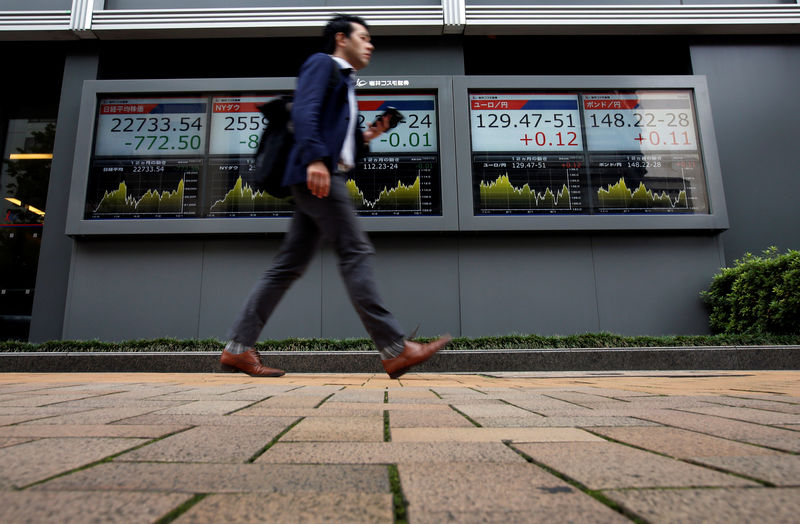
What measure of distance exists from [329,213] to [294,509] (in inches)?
72.6

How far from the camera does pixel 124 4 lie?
23.7ft

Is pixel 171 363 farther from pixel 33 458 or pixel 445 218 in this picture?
pixel 33 458

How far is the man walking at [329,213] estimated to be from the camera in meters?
2.26

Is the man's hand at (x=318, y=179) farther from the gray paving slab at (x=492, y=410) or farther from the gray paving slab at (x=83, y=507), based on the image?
the gray paving slab at (x=83, y=507)

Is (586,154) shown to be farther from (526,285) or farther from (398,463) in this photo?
(398,463)

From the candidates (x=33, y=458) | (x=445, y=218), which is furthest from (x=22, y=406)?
(x=445, y=218)

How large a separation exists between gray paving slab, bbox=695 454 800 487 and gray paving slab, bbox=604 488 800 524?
6cm

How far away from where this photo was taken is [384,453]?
941 millimetres

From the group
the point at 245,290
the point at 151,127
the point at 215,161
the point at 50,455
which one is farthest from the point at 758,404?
the point at 151,127

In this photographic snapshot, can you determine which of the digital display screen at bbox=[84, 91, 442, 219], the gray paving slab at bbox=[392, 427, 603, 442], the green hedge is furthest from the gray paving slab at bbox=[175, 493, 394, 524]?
the digital display screen at bbox=[84, 91, 442, 219]

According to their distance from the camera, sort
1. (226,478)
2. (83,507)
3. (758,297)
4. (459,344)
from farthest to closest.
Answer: (758,297) < (459,344) < (226,478) < (83,507)

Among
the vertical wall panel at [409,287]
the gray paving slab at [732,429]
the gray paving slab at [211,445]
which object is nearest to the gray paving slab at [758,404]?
the gray paving slab at [732,429]

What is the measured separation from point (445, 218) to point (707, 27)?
5306 millimetres

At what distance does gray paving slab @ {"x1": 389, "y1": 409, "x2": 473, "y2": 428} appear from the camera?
1282mm
